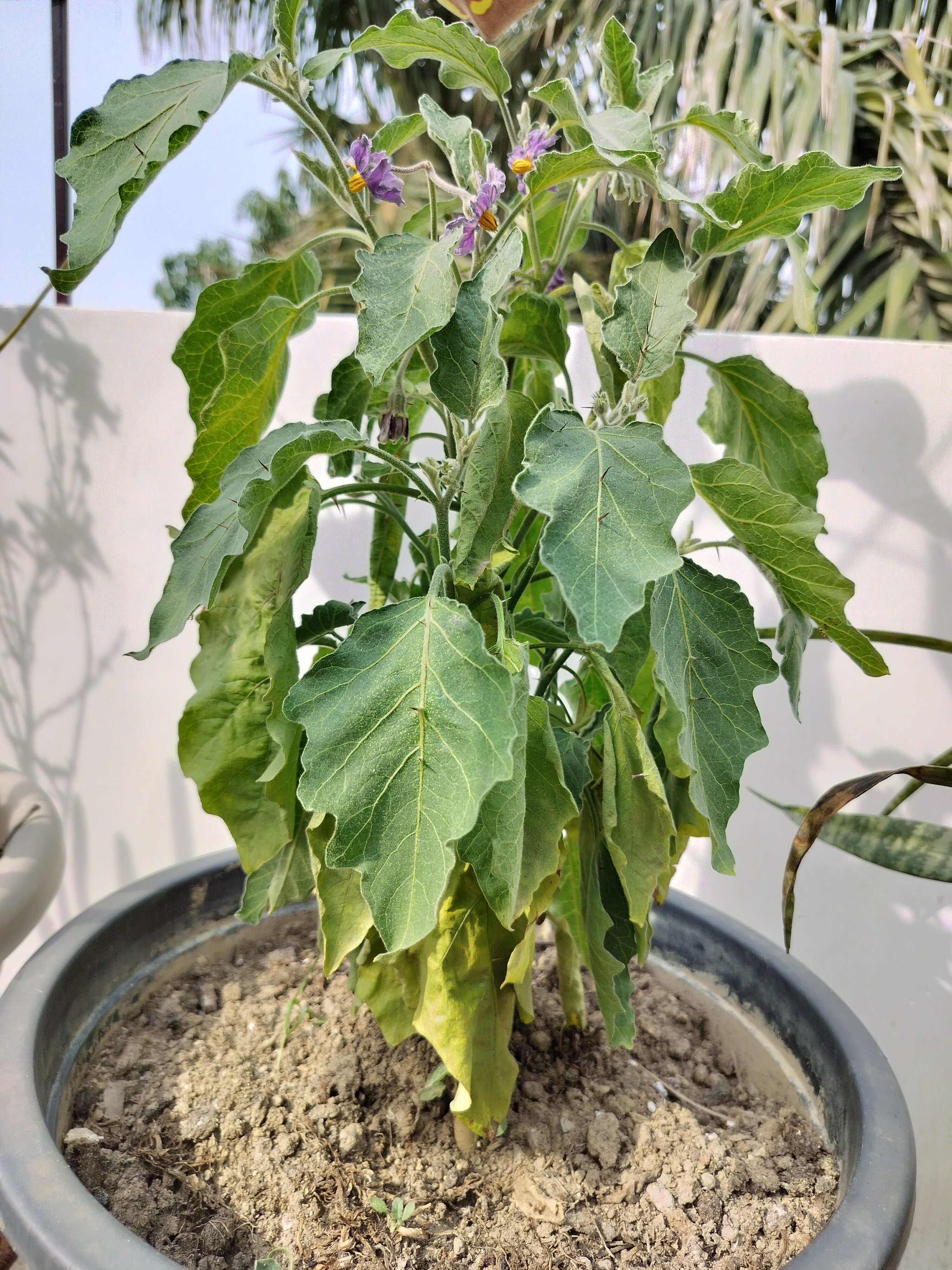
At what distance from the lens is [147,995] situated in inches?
33.6

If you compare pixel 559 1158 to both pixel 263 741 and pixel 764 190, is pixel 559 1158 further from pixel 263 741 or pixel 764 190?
pixel 764 190

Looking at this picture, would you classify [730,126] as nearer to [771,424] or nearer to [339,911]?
[771,424]

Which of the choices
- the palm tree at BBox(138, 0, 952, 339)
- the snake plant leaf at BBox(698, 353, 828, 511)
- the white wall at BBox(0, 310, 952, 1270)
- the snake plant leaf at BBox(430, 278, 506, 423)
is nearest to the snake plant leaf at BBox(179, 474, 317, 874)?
the snake plant leaf at BBox(430, 278, 506, 423)

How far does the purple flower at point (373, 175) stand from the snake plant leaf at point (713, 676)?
310 millimetres

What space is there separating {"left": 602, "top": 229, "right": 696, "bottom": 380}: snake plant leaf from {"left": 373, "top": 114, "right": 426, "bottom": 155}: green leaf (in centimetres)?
26

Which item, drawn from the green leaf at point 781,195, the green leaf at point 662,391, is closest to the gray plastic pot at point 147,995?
the green leaf at point 662,391

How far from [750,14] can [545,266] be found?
2.23 metres

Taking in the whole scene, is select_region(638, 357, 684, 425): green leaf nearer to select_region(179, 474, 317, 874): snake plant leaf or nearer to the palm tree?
select_region(179, 474, 317, 874): snake plant leaf

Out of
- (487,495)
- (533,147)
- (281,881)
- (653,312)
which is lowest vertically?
(281,881)

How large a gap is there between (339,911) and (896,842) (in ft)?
1.57

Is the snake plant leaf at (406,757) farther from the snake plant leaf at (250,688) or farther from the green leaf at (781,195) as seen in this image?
the green leaf at (781,195)

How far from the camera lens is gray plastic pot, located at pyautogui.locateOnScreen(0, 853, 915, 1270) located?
51 cm

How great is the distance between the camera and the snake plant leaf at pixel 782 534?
21.5 inches

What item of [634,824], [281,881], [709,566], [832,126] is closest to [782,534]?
[634,824]
